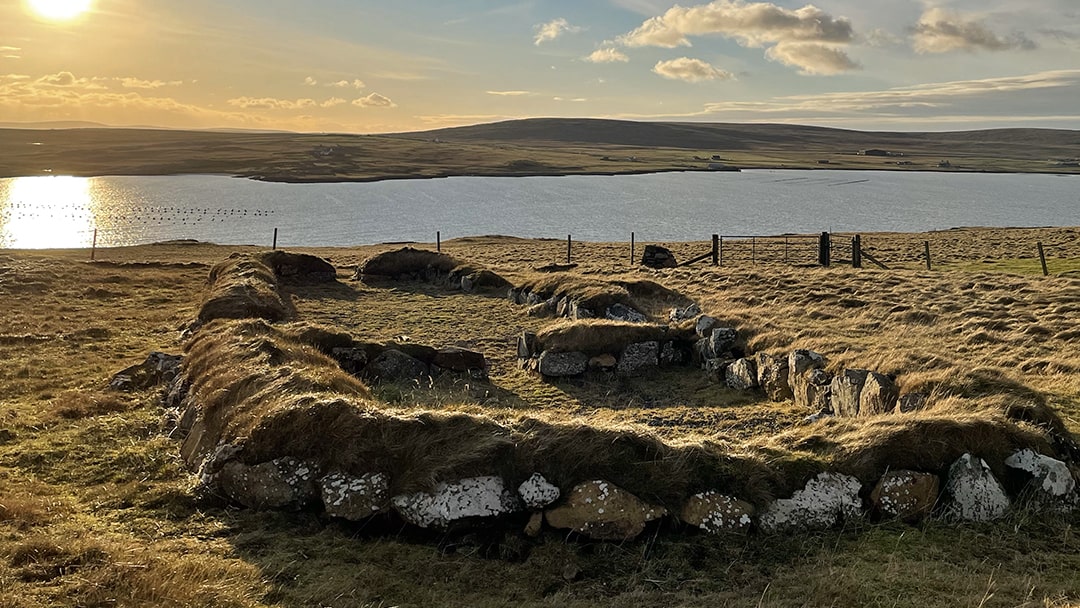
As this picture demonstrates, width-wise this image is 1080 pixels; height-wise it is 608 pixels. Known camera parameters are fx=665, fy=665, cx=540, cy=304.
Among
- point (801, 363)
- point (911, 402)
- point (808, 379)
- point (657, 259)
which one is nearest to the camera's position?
point (911, 402)

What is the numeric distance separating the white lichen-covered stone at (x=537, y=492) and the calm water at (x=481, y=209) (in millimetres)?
64695

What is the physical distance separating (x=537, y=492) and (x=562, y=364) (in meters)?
8.43

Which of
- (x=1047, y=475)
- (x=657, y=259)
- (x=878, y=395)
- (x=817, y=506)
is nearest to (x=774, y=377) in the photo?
(x=878, y=395)

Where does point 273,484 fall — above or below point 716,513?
above

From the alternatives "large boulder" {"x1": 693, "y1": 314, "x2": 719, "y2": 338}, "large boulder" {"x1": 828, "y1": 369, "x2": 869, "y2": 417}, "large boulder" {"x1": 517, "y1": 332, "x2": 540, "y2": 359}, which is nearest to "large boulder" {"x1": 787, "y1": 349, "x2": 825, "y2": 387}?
"large boulder" {"x1": 828, "y1": 369, "x2": 869, "y2": 417}

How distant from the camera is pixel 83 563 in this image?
5.81 m

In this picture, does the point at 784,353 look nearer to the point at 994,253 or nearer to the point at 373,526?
the point at 373,526

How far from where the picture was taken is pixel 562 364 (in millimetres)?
15555

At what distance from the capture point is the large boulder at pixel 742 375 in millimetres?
14234

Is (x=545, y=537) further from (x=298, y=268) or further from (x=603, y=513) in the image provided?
(x=298, y=268)

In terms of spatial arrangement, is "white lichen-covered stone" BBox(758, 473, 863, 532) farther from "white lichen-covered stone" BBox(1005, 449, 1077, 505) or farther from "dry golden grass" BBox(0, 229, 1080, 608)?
"white lichen-covered stone" BBox(1005, 449, 1077, 505)

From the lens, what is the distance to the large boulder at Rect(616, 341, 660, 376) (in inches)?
622

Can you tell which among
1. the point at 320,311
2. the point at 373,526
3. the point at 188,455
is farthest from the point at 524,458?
the point at 320,311

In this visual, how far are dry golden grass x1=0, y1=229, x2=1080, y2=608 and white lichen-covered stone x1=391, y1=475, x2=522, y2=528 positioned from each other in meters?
0.21
